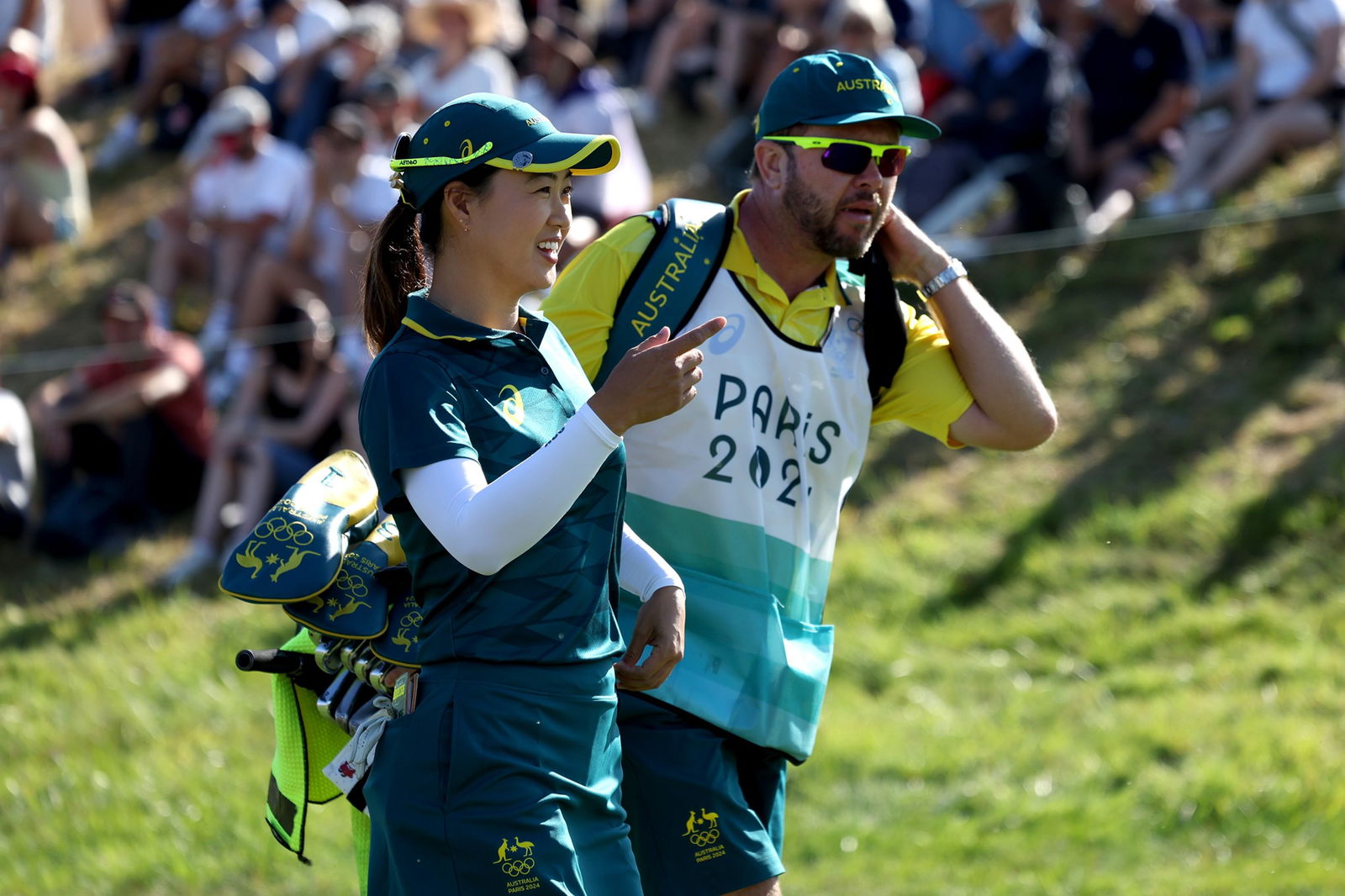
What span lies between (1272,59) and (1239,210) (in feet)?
2.99

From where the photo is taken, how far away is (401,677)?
3014mm

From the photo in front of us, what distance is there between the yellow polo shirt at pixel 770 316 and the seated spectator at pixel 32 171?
9147 mm

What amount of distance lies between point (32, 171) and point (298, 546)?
9.91 metres

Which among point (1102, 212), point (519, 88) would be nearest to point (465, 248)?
point (1102, 212)

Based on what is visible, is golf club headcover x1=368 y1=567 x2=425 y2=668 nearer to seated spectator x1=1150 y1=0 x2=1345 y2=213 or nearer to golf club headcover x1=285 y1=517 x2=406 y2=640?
golf club headcover x1=285 y1=517 x2=406 y2=640

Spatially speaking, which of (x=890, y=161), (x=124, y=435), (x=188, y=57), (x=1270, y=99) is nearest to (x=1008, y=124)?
(x=1270, y=99)

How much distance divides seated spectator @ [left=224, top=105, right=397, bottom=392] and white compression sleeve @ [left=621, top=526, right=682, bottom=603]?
6.86 m

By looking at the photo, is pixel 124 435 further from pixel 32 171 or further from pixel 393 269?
pixel 393 269

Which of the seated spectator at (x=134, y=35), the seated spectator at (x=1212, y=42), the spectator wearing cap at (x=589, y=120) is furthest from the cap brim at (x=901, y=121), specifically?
the seated spectator at (x=134, y=35)

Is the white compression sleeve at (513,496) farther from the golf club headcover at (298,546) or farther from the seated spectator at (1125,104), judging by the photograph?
the seated spectator at (1125,104)

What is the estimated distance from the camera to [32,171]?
11836 millimetres

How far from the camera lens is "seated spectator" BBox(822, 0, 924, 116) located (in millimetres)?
9398

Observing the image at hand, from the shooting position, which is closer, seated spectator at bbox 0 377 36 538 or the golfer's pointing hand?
the golfer's pointing hand

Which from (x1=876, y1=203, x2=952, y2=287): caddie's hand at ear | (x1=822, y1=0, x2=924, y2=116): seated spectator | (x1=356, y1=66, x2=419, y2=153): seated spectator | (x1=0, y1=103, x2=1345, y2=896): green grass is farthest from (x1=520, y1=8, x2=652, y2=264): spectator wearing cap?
(x1=876, y1=203, x2=952, y2=287): caddie's hand at ear
